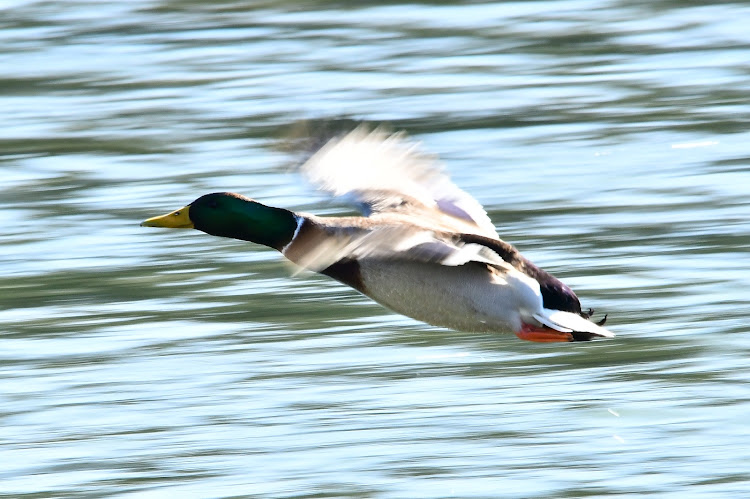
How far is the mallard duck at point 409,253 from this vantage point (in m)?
6.25

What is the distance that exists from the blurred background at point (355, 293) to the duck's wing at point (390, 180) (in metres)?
0.24

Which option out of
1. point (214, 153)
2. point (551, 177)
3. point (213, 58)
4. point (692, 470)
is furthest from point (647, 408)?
point (213, 58)

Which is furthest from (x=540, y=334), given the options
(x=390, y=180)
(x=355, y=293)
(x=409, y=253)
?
(x=355, y=293)

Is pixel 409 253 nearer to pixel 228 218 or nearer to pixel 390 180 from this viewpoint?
pixel 228 218

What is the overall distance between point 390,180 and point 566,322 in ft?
4.32

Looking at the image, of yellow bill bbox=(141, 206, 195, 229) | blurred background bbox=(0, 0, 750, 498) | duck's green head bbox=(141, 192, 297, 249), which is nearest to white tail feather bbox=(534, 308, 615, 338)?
blurred background bbox=(0, 0, 750, 498)

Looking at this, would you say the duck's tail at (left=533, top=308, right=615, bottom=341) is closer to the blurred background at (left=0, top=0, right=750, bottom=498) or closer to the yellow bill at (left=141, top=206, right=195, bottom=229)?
the blurred background at (left=0, top=0, right=750, bottom=498)

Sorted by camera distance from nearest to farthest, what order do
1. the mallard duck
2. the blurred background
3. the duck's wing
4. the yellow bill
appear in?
1. the mallard duck
2. the blurred background
3. the yellow bill
4. the duck's wing

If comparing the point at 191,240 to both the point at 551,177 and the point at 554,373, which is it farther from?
the point at 554,373

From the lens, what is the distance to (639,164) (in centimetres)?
1088

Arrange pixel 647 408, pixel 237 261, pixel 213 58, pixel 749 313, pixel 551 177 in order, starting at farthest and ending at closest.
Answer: pixel 213 58 < pixel 551 177 < pixel 237 261 < pixel 749 313 < pixel 647 408

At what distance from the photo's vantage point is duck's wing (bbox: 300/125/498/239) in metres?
7.14

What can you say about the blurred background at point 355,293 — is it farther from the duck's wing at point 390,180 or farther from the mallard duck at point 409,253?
the mallard duck at point 409,253

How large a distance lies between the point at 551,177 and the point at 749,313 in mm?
2731
